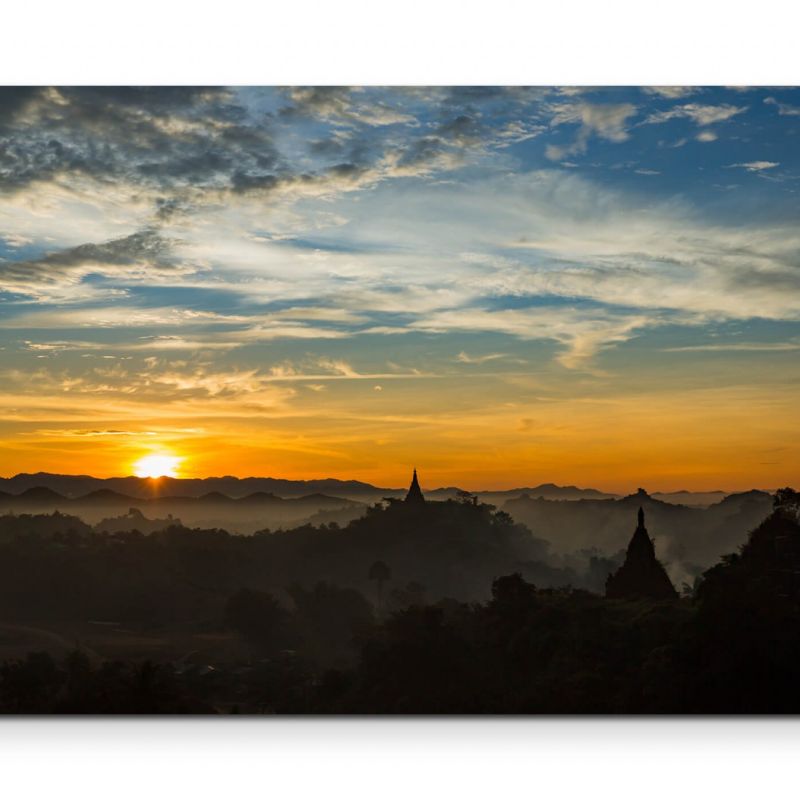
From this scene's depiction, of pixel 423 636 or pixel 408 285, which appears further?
pixel 408 285

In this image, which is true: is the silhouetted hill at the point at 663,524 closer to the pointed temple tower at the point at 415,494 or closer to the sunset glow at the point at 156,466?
the pointed temple tower at the point at 415,494

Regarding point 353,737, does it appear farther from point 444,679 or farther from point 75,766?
point 75,766

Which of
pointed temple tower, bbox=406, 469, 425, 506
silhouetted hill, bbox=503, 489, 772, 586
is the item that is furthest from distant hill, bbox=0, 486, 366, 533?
silhouetted hill, bbox=503, 489, 772, 586

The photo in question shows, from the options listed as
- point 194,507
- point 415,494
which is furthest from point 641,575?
point 194,507

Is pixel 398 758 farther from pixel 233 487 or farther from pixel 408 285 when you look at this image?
pixel 408 285

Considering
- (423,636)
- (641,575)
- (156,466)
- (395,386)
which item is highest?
(395,386)

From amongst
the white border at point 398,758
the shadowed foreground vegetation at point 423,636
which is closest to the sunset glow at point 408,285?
the shadowed foreground vegetation at point 423,636

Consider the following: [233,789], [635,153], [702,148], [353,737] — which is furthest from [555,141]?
[233,789]
